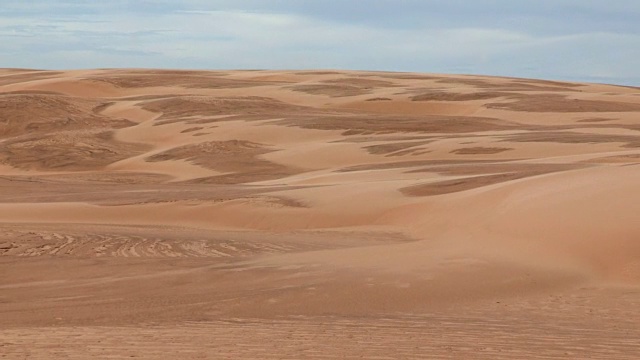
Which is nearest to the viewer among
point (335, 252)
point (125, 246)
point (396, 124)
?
point (335, 252)

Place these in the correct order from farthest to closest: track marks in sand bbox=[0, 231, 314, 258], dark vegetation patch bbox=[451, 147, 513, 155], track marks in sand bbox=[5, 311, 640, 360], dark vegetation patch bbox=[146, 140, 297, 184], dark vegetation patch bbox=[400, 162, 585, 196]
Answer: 1. dark vegetation patch bbox=[451, 147, 513, 155]
2. dark vegetation patch bbox=[146, 140, 297, 184]
3. dark vegetation patch bbox=[400, 162, 585, 196]
4. track marks in sand bbox=[0, 231, 314, 258]
5. track marks in sand bbox=[5, 311, 640, 360]

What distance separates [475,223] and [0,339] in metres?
7.71

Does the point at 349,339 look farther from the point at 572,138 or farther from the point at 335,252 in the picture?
the point at 572,138

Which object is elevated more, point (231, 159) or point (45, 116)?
point (45, 116)

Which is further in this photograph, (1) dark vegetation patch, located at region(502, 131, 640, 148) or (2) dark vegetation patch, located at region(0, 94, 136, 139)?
(2) dark vegetation patch, located at region(0, 94, 136, 139)

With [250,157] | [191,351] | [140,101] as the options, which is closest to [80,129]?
[140,101]

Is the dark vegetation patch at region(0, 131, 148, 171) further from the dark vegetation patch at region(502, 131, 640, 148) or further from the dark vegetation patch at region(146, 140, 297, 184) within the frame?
the dark vegetation patch at region(502, 131, 640, 148)

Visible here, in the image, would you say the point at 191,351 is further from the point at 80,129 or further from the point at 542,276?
the point at 80,129

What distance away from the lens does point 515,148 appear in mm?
26094

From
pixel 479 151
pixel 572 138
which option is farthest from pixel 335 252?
pixel 572 138

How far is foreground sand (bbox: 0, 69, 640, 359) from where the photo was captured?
722cm

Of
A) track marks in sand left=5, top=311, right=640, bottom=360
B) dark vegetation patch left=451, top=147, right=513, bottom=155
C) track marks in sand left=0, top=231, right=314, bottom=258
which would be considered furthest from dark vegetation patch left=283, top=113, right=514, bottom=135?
track marks in sand left=5, top=311, right=640, bottom=360

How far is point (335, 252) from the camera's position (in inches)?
458

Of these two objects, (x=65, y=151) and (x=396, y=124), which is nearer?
(x=65, y=151)
